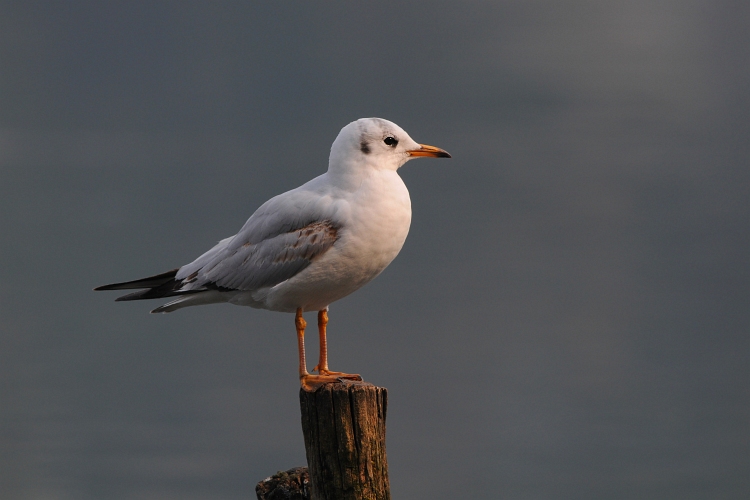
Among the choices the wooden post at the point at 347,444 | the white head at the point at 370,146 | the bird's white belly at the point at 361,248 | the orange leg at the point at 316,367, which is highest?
the white head at the point at 370,146

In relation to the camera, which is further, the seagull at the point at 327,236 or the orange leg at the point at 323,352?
the orange leg at the point at 323,352

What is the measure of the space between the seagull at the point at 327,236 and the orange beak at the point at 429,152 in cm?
1

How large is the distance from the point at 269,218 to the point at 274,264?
1.97ft

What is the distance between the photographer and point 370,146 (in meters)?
9.55

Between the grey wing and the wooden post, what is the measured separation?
1.61m

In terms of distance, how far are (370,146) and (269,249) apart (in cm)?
167

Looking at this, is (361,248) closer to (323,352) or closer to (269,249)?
(269,249)

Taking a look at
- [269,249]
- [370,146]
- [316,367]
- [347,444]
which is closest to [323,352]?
[316,367]

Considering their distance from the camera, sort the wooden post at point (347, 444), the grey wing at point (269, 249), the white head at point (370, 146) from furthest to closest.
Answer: the white head at point (370, 146), the grey wing at point (269, 249), the wooden post at point (347, 444)

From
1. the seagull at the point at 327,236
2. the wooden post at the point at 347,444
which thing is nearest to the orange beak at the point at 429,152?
the seagull at the point at 327,236

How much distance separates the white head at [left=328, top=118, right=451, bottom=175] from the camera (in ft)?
31.2

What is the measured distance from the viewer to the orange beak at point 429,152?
983cm

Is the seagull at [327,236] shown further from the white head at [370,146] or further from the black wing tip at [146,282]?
the black wing tip at [146,282]

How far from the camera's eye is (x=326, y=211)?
30.6 ft
